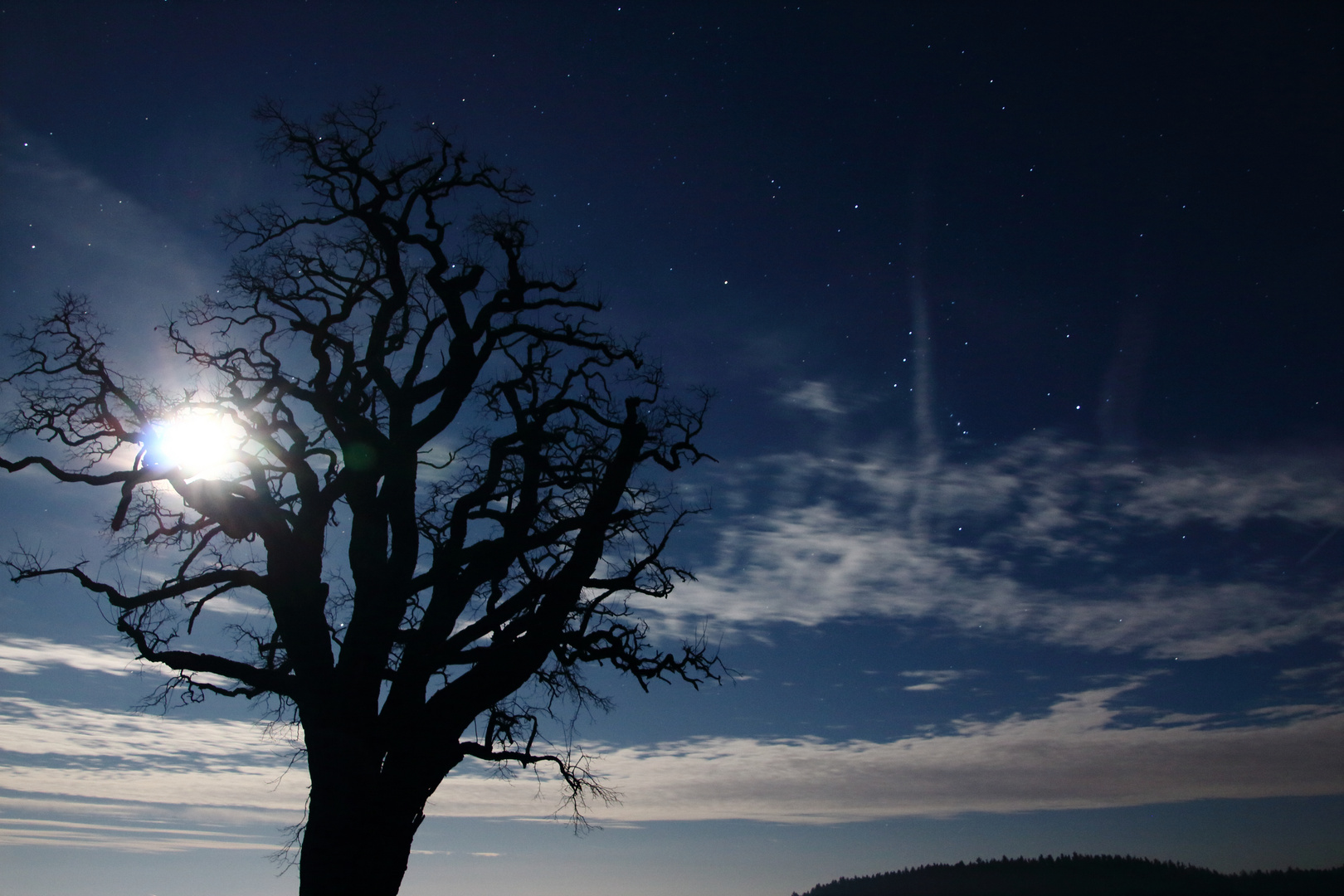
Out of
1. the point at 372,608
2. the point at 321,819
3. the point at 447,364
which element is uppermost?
the point at 447,364

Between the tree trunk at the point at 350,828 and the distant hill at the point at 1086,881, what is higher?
the tree trunk at the point at 350,828

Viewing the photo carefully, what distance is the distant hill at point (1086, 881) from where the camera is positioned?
4403 centimetres

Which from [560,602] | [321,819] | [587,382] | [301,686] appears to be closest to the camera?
[321,819]

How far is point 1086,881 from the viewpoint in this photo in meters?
51.9

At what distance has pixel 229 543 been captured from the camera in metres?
12.1

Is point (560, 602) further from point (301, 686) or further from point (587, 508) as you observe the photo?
point (301, 686)

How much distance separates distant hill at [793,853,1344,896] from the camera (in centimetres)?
4403

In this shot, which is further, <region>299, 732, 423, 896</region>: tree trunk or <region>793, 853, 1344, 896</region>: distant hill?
<region>793, 853, 1344, 896</region>: distant hill

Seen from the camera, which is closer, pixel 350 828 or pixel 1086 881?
pixel 350 828

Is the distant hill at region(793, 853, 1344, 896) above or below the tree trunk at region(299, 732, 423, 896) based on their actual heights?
below

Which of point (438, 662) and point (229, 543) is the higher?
point (229, 543)

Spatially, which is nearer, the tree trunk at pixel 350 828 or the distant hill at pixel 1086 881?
the tree trunk at pixel 350 828

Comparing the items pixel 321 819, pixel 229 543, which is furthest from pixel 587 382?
pixel 321 819

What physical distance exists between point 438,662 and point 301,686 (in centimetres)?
184
